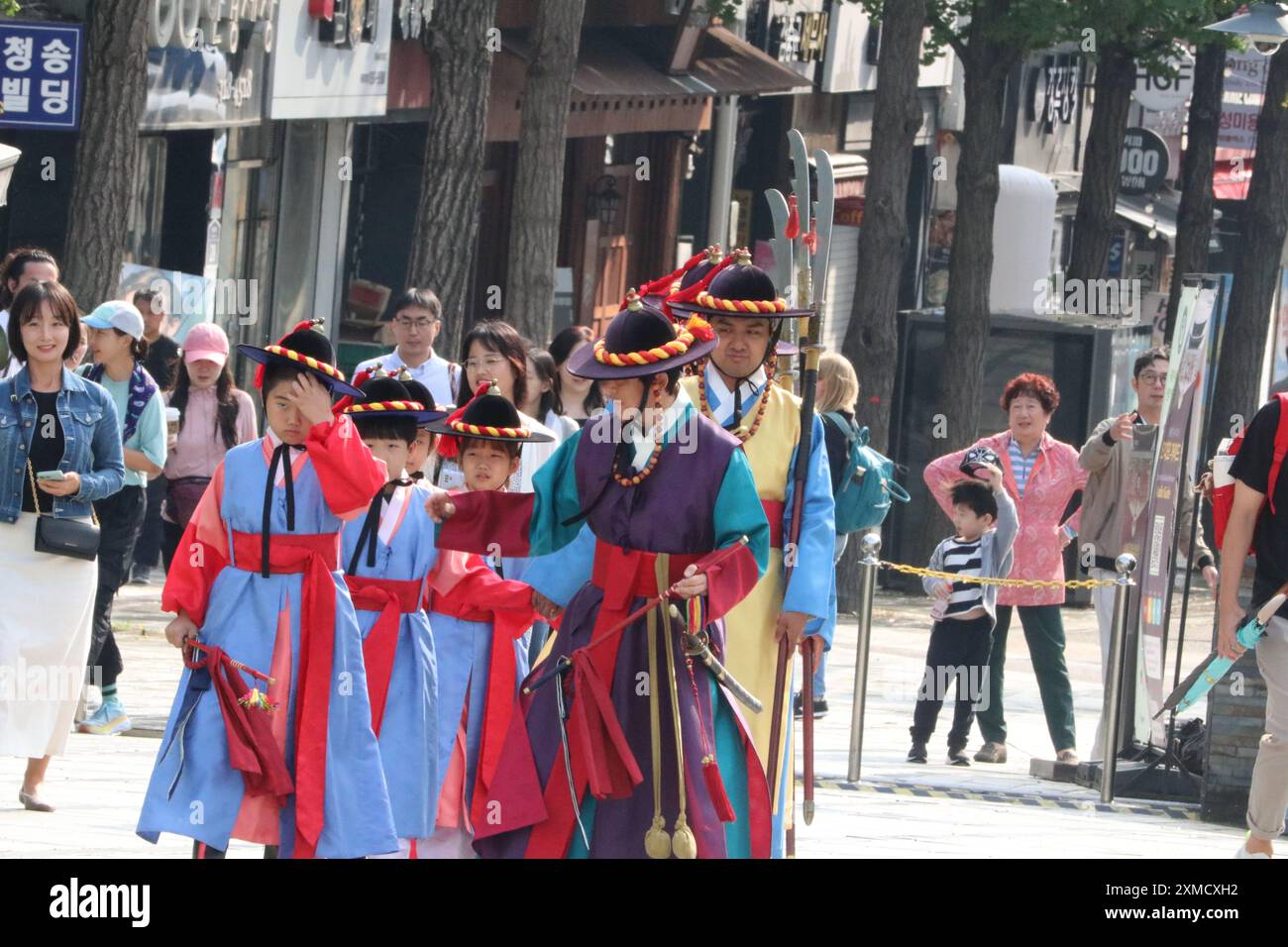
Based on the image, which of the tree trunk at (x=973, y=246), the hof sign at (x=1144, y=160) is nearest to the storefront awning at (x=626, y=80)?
the tree trunk at (x=973, y=246)

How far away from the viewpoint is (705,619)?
6.66m

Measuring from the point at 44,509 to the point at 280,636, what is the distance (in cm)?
198

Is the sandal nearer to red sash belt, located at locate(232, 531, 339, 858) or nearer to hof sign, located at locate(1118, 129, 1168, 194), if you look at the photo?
red sash belt, located at locate(232, 531, 339, 858)

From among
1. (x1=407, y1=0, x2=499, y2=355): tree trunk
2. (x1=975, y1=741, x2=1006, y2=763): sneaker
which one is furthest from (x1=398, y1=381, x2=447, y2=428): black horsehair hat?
(x1=407, y1=0, x2=499, y2=355): tree trunk

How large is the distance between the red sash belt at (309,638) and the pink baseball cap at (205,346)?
15.3 ft

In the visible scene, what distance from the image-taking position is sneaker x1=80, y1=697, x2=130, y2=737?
33.2ft

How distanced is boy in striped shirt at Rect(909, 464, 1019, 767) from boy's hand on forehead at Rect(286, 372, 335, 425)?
4.98 metres

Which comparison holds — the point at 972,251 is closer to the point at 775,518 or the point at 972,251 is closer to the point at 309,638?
the point at 775,518

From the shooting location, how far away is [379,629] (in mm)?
7352

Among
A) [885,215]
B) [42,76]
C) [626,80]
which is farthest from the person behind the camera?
[626,80]

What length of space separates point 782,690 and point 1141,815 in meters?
3.55

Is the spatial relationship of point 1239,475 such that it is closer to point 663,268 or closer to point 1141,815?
point 1141,815

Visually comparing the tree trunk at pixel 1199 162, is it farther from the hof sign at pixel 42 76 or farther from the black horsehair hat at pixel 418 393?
the black horsehair hat at pixel 418 393

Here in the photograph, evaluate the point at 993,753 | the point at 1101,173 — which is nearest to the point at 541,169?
the point at 993,753
